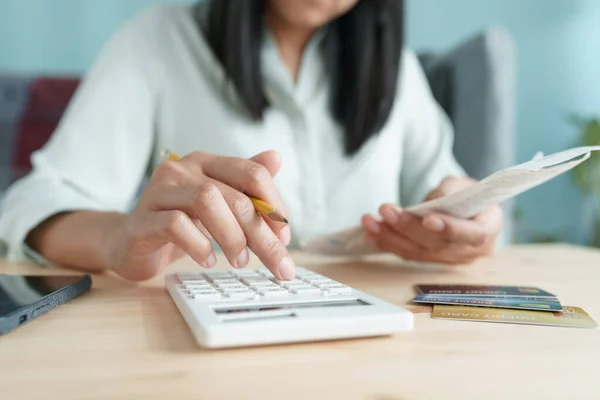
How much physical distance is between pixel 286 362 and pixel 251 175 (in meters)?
0.22

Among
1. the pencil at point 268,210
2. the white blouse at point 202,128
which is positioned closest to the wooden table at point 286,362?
the pencil at point 268,210

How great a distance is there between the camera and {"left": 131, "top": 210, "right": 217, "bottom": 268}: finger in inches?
18.5

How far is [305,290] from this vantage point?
0.42 m

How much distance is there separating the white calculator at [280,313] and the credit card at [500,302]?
0.09 meters

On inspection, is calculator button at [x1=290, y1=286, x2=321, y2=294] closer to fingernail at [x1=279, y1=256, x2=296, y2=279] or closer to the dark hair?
fingernail at [x1=279, y1=256, x2=296, y2=279]

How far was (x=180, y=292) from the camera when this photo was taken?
1.43ft

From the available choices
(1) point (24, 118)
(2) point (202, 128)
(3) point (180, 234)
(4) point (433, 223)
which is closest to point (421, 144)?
(2) point (202, 128)

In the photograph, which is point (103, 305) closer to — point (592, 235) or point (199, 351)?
point (199, 351)

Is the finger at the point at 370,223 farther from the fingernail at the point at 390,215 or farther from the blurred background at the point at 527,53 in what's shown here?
the blurred background at the point at 527,53

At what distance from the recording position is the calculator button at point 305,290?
1.37 ft

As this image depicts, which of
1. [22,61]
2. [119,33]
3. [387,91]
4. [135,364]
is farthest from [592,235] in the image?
[135,364]

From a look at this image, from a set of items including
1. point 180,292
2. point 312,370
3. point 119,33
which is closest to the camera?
point 312,370

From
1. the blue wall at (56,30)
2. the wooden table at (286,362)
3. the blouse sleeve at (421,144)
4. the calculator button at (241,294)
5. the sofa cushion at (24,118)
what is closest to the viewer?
the wooden table at (286,362)

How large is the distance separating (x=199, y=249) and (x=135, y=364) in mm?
169
